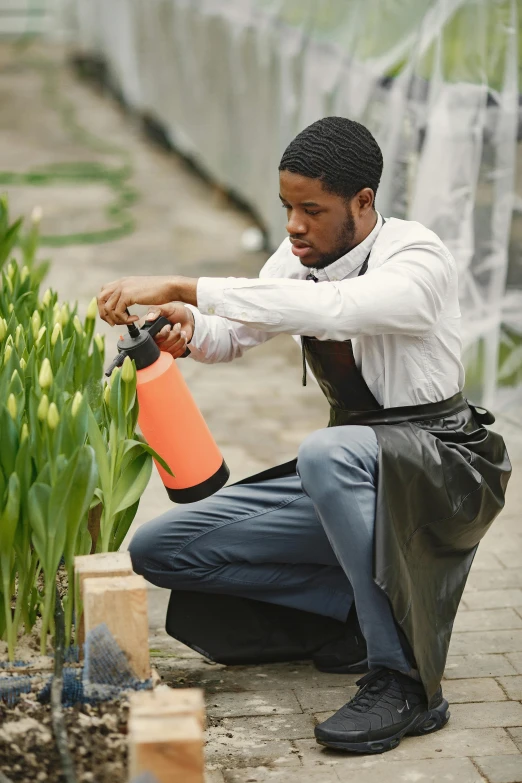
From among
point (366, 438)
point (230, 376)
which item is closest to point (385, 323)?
point (366, 438)

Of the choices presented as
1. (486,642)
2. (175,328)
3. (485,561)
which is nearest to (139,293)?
(175,328)

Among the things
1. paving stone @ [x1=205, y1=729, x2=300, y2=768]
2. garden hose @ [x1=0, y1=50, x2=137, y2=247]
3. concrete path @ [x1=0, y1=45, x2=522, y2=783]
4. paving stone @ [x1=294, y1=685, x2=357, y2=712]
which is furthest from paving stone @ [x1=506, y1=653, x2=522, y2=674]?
garden hose @ [x1=0, y1=50, x2=137, y2=247]

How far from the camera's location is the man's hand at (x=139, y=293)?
2596 millimetres

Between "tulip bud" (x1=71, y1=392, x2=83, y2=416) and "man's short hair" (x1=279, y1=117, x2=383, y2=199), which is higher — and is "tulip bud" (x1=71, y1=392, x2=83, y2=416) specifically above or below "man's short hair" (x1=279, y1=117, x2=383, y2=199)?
below

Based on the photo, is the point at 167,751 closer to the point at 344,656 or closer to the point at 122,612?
the point at 122,612

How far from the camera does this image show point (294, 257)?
119 inches

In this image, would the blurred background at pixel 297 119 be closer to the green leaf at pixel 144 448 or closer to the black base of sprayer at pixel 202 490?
the black base of sprayer at pixel 202 490

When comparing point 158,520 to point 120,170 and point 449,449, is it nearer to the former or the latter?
point 449,449

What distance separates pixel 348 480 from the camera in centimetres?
257

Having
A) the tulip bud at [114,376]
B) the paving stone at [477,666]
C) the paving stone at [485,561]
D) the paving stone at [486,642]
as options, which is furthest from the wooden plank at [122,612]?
the paving stone at [485,561]

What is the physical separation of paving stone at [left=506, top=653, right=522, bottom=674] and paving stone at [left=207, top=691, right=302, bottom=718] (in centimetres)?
62

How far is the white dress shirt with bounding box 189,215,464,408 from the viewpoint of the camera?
259 centimetres

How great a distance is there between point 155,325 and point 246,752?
103cm

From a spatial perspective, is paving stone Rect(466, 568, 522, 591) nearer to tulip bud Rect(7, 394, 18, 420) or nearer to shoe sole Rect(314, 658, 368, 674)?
shoe sole Rect(314, 658, 368, 674)
